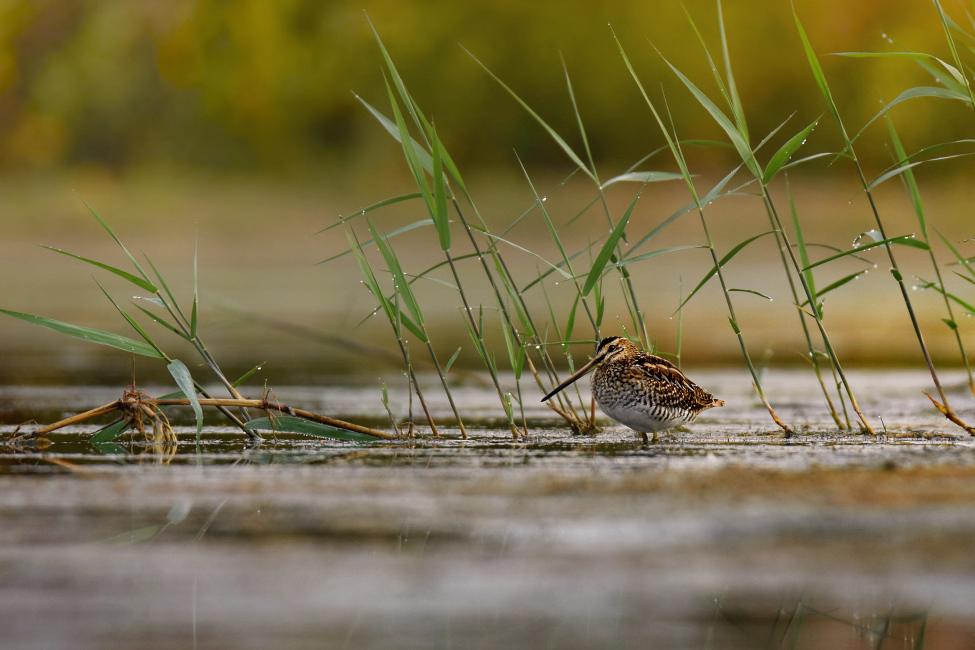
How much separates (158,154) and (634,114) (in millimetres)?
13987

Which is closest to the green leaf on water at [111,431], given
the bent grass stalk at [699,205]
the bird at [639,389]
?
the bird at [639,389]

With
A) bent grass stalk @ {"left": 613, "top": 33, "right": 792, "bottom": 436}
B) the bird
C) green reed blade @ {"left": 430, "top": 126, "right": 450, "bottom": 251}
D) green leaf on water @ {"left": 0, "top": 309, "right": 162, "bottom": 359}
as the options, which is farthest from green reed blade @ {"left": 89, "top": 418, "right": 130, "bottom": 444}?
bent grass stalk @ {"left": 613, "top": 33, "right": 792, "bottom": 436}

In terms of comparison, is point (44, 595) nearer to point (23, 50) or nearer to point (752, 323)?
point (752, 323)

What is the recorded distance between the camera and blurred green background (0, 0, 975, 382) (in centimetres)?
2481

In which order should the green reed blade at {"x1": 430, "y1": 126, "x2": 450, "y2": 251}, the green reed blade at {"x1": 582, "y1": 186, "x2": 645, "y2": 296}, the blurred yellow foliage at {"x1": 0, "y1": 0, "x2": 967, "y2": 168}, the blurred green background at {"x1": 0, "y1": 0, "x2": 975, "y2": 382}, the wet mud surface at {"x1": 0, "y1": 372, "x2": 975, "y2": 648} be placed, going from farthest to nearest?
the blurred yellow foliage at {"x1": 0, "y1": 0, "x2": 967, "y2": 168}
the blurred green background at {"x1": 0, "y1": 0, "x2": 975, "y2": 382}
the green reed blade at {"x1": 582, "y1": 186, "x2": 645, "y2": 296}
the green reed blade at {"x1": 430, "y1": 126, "x2": 450, "y2": 251}
the wet mud surface at {"x1": 0, "y1": 372, "x2": 975, "y2": 648}

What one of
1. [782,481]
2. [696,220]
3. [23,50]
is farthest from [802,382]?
[23,50]

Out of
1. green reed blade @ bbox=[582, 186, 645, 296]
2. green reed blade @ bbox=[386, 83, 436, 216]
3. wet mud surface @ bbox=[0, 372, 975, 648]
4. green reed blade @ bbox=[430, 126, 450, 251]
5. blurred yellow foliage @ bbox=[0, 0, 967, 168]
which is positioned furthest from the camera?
blurred yellow foliage @ bbox=[0, 0, 967, 168]

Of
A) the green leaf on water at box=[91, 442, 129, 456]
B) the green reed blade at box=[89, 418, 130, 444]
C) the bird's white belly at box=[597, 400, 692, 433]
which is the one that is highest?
the bird's white belly at box=[597, 400, 692, 433]

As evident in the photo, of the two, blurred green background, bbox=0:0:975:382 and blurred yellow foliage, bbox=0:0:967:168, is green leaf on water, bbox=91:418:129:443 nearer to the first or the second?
blurred green background, bbox=0:0:975:382

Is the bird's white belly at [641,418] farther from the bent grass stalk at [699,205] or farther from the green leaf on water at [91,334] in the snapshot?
the green leaf on water at [91,334]

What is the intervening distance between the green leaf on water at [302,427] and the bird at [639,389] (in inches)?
31.4

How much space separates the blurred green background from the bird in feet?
56.8

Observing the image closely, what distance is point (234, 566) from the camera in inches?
102

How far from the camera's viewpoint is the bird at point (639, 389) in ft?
14.7
